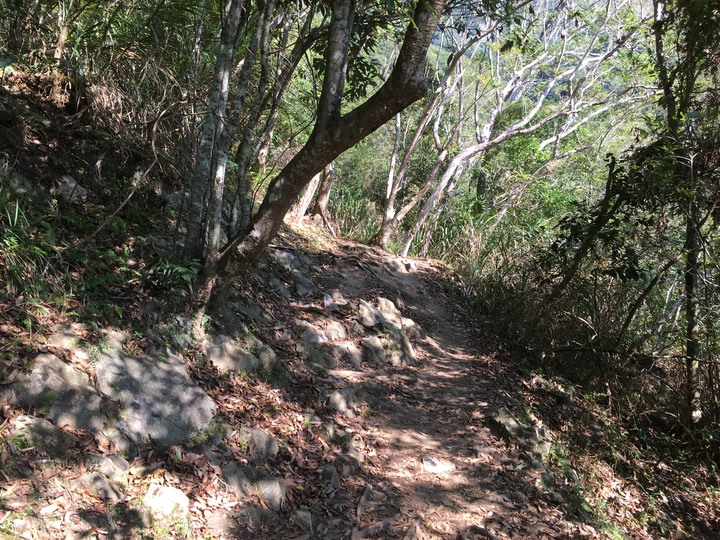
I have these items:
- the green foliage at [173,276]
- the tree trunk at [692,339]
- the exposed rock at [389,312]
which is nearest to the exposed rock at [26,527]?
the green foliage at [173,276]

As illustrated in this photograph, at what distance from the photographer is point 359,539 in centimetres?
343

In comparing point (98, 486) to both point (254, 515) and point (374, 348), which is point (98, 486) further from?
point (374, 348)

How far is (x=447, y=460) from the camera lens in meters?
4.65

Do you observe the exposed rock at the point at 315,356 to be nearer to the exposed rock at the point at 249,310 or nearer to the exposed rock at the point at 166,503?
the exposed rock at the point at 249,310

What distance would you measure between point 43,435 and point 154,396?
30.5 inches

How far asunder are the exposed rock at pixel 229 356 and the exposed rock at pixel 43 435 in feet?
4.68

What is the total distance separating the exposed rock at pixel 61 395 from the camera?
9.55 feet

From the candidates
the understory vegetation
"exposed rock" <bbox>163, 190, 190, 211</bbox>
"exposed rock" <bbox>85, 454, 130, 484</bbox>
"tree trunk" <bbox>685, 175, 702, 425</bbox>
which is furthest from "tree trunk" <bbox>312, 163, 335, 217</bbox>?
"exposed rock" <bbox>85, 454, 130, 484</bbox>

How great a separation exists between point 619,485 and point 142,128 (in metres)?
6.00

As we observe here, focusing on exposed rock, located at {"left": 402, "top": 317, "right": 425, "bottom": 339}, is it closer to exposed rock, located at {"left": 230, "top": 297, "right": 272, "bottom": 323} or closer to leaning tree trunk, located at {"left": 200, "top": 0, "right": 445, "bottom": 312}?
exposed rock, located at {"left": 230, "top": 297, "right": 272, "bottom": 323}

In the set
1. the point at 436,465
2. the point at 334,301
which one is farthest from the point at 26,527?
the point at 334,301

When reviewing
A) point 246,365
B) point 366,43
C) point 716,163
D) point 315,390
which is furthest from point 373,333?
point 716,163

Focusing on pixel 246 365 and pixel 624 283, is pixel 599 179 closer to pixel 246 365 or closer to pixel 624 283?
pixel 624 283

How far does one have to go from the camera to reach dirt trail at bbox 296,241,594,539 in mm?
3848
